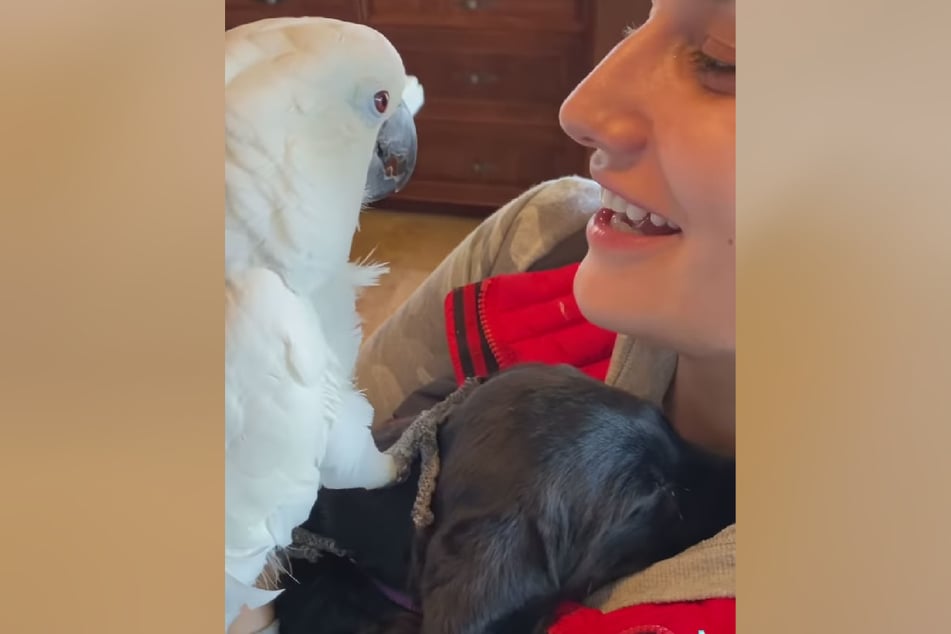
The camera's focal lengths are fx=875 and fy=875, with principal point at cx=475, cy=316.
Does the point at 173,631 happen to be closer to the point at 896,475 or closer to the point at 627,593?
the point at 896,475

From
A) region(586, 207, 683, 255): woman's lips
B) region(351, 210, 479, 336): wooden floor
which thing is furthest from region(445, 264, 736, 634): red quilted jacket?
region(351, 210, 479, 336): wooden floor

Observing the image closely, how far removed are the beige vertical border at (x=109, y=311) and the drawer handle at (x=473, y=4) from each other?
1973 mm

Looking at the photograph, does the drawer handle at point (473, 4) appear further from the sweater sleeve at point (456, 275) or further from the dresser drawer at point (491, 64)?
the sweater sleeve at point (456, 275)

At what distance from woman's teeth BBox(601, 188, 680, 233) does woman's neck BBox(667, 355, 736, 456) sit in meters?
0.10

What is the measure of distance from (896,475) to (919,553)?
2 cm

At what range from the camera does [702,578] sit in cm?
50

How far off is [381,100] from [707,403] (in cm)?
34

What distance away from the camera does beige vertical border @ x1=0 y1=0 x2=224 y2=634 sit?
19 cm

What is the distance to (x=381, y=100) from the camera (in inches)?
18.7

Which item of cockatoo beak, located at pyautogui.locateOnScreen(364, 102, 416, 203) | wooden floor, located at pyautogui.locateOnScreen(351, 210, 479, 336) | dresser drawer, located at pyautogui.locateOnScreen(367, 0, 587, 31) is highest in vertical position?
cockatoo beak, located at pyautogui.locateOnScreen(364, 102, 416, 203)

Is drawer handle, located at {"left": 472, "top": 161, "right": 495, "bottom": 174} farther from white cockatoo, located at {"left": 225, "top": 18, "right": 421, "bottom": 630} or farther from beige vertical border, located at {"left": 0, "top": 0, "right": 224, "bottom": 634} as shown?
beige vertical border, located at {"left": 0, "top": 0, "right": 224, "bottom": 634}

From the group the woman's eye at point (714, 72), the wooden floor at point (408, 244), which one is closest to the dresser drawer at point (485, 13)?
the wooden floor at point (408, 244)

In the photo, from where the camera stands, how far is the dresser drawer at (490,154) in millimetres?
2164

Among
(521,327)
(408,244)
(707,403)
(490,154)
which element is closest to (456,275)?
(521,327)
